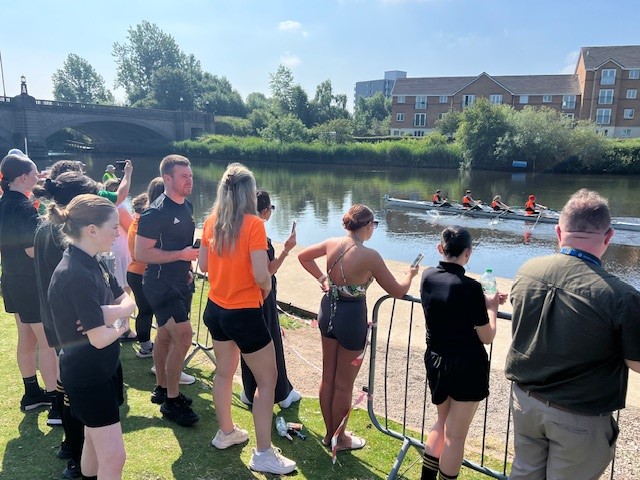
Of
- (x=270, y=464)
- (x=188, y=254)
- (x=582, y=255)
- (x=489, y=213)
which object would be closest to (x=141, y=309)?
(x=188, y=254)

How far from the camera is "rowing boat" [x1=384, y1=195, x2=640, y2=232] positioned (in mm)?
21781

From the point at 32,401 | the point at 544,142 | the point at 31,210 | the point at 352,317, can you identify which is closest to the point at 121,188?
the point at 31,210

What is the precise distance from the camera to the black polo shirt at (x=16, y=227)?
4.06 m

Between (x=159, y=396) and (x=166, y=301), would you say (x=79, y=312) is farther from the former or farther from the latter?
(x=159, y=396)

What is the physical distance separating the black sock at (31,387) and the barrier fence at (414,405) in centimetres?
296

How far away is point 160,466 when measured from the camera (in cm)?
363

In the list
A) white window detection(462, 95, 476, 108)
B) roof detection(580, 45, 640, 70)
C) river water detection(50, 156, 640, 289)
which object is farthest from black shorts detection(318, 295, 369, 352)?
roof detection(580, 45, 640, 70)

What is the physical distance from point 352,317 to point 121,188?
3.49 meters

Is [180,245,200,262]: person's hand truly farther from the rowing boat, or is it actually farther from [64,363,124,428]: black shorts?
the rowing boat

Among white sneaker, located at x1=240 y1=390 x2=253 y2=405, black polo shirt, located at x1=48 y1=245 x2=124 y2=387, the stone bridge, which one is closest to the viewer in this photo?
black polo shirt, located at x1=48 y1=245 x2=124 y2=387

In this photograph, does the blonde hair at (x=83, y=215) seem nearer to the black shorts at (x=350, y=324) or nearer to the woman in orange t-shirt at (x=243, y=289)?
the woman in orange t-shirt at (x=243, y=289)

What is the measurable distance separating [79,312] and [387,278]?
2.09 metres

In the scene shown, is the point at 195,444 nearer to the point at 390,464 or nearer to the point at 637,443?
the point at 390,464

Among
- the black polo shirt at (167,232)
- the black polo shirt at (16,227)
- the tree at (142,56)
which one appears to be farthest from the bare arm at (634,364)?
the tree at (142,56)
